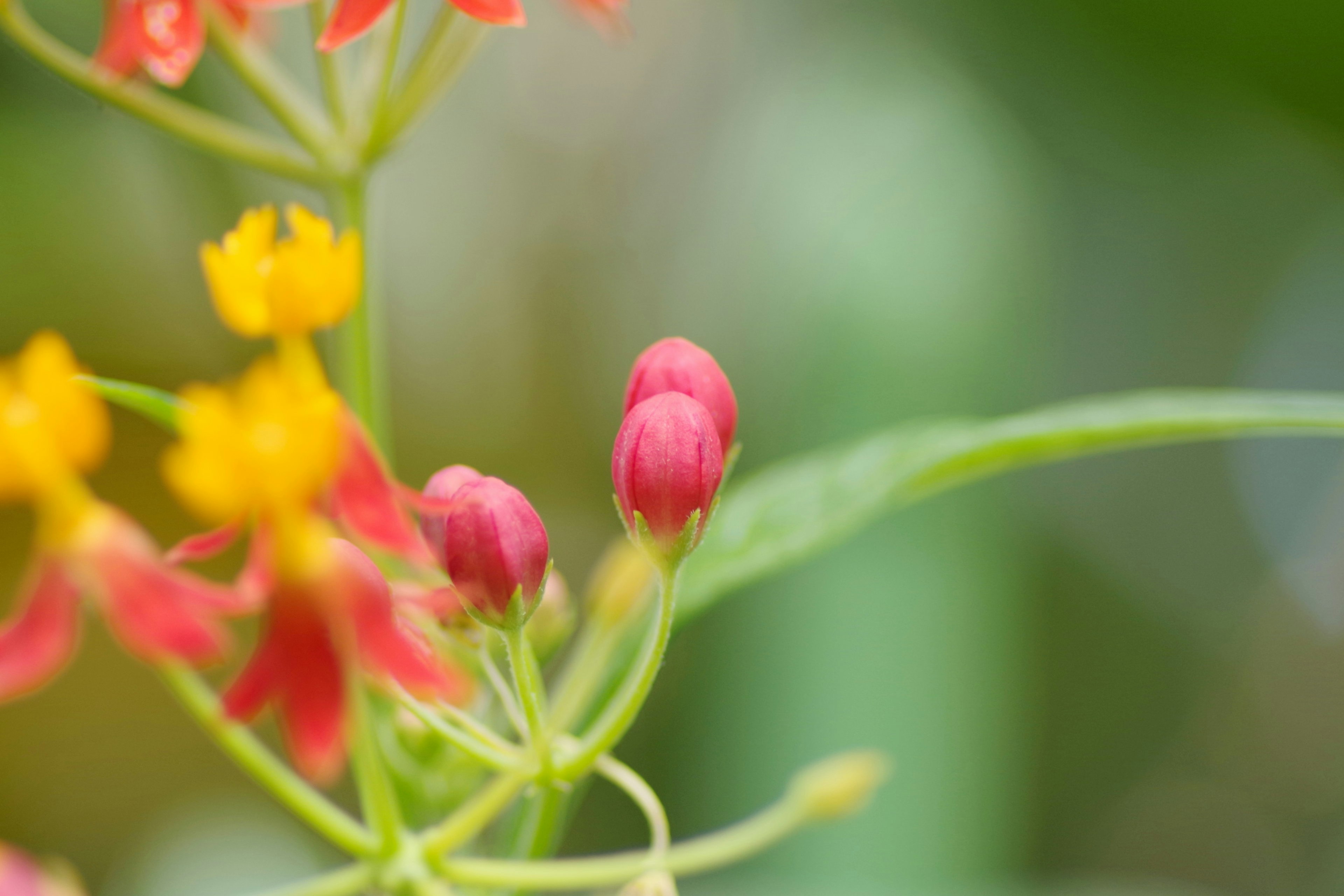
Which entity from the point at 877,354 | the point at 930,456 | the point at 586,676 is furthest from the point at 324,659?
the point at 877,354

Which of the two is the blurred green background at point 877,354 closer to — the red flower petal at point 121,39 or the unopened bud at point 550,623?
the unopened bud at point 550,623

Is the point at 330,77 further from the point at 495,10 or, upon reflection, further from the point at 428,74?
the point at 495,10

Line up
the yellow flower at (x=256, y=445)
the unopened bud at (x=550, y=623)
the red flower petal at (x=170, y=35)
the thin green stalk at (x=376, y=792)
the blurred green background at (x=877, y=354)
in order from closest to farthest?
1. the yellow flower at (x=256, y=445)
2. the thin green stalk at (x=376, y=792)
3. the red flower petal at (x=170, y=35)
4. the unopened bud at (x=550, y=623)
5. the blurred green background at (x=877, y=354)

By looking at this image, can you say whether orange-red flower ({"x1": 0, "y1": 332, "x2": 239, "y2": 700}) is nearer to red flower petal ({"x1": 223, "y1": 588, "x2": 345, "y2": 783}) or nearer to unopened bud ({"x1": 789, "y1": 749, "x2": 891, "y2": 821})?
red flower petal ({"x1": 223, "y1": 588, "x2": 345, "y2": 783})

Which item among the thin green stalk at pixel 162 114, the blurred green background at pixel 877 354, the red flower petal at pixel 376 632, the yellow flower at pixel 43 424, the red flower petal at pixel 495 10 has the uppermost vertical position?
the red flower petal at pixel 495 10

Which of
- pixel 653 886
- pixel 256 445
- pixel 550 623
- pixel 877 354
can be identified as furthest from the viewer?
pixel 877 354

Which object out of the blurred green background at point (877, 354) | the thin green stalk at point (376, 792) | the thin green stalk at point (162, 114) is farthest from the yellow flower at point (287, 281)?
the blurred green background at point (877, 354)
